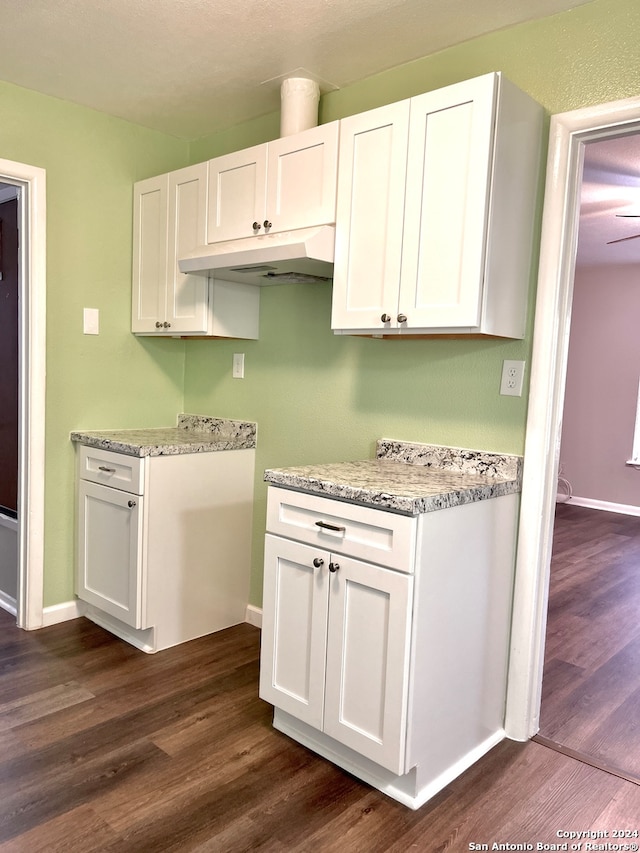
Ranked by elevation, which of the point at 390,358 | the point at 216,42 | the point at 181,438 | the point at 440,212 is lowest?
Result: the point at 181,438

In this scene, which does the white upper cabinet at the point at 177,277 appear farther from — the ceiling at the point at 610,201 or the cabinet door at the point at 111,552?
the ceiling at the point at 610,201

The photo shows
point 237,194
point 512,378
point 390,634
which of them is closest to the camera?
point 390,634

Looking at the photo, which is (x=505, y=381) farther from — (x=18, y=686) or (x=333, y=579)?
(x=18, y=686)

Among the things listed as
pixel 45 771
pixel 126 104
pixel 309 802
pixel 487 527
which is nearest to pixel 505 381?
pixel 487 527

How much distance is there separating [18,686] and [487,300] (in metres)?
2.21

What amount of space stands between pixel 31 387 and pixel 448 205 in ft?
6.56

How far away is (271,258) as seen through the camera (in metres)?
2.26

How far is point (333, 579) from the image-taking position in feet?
6.29

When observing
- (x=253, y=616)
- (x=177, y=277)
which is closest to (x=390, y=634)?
(x=253, y=616)

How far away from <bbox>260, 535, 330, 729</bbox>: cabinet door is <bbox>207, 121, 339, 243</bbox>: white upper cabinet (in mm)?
1195

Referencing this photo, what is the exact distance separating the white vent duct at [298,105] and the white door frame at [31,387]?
1148 millimetres

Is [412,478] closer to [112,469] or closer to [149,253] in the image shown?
[112,469]

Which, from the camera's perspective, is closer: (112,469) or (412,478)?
(412,478)

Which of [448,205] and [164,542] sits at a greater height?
[448,205]
